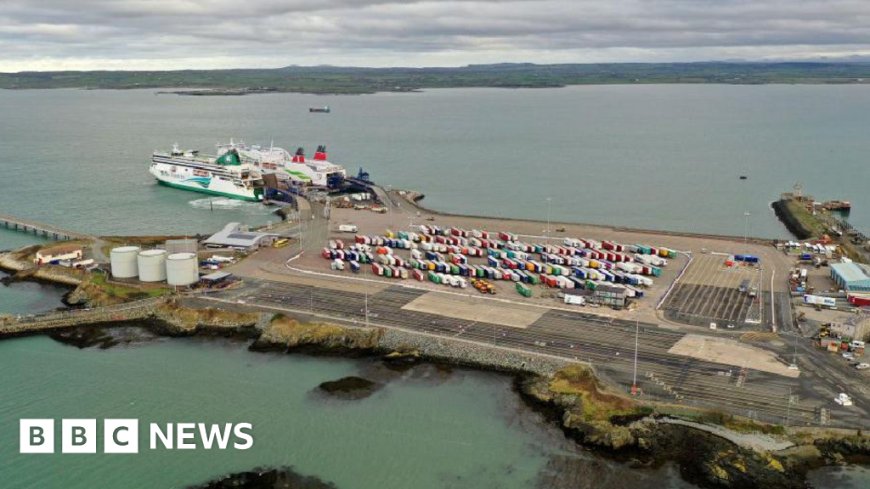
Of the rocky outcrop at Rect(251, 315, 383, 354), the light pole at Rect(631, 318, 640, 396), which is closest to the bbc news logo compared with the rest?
the rocky outcrop at Rect(251, 315, 383, 354)

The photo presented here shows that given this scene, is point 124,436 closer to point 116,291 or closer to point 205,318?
point 205,318

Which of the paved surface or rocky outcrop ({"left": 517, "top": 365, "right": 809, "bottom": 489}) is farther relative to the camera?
the paved surface

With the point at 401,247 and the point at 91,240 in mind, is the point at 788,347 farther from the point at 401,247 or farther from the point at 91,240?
the point at 91,240

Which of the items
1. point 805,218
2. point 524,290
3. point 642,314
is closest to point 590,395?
point 642,314

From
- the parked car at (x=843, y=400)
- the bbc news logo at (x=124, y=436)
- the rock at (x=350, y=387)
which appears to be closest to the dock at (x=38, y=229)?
the bbc news logo at (x=124, y=436)

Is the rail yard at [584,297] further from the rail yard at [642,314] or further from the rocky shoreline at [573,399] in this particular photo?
the rocky shoreline at [573,399]

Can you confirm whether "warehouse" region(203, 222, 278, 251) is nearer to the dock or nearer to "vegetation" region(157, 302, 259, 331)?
"vegetation" region(157, 302, 259, 331)
